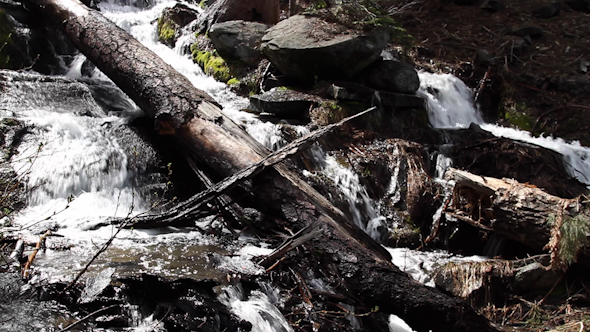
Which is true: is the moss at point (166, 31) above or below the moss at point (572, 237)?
above

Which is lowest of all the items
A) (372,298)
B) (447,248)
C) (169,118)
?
(447,248)

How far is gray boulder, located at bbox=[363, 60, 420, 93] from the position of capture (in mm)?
7914

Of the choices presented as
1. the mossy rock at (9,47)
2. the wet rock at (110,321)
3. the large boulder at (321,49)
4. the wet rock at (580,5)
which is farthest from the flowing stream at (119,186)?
the wet rock at (580,5)

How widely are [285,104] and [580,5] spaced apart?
10.8 m

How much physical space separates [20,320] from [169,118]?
3.02 meters

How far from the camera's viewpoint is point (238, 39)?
29.7 feet

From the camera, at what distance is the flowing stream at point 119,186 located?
3.39m

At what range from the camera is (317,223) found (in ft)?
12.2

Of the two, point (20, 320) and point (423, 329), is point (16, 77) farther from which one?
point (423, 329)

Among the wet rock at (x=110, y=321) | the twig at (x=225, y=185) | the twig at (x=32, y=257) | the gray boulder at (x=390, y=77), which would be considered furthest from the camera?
the gray boulder at (x=390, y=77)

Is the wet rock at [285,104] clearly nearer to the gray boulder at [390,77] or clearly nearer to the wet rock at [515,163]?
the gray boulder at [390,77]

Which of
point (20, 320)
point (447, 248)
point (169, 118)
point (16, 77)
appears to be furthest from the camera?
point (16, 77)

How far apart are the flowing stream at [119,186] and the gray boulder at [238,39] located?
2.40 ft

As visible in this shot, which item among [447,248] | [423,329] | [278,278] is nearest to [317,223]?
[278,278]
